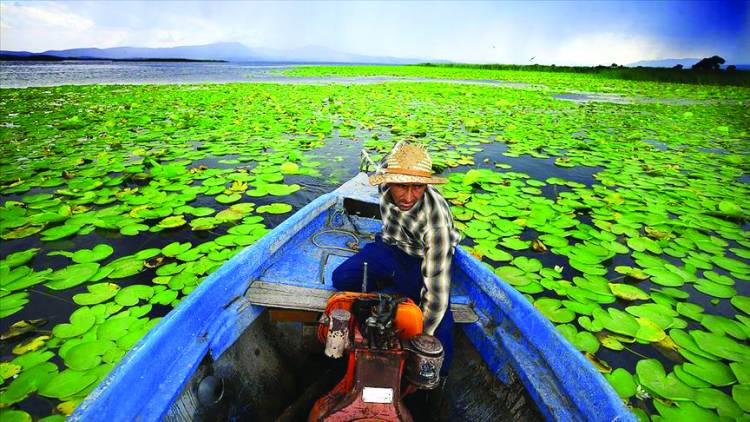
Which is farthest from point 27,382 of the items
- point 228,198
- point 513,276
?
point 513,276

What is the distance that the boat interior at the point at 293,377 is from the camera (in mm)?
1406

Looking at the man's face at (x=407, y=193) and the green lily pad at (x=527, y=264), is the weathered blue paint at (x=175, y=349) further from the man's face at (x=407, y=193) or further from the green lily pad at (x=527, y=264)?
the green lily pad at (x=527, y=264)

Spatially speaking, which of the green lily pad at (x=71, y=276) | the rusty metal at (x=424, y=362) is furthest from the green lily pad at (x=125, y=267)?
the rusty metal at (x=424, y=362)

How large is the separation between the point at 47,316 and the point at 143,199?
1.82m

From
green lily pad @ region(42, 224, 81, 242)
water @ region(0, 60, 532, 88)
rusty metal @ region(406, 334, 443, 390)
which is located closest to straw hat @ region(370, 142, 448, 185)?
rusty metal @ region(406, 334, 443, 390)

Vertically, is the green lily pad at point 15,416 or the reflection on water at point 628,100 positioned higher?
the reflection on water at point 628,100

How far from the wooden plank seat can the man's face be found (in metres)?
0.68

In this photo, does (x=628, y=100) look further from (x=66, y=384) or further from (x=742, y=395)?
(x=66, y=384)

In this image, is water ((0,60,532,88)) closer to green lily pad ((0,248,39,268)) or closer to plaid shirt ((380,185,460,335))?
green lily pad ((0,248,39,268))

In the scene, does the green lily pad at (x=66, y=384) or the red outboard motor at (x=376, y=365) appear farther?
the green lily pad at (x=66, y=384)

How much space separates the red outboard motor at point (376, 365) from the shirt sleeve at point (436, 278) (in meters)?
0.32

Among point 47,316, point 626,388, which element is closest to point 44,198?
point 47,316

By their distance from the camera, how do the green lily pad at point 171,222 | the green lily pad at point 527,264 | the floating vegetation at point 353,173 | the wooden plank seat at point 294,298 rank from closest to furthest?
the wooden plank seat at point 294,298
the floating vegetation at point 353,173
the green lily pad at point 527,264
the green lily pad at point 171,222

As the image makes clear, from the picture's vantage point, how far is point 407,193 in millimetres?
1500
